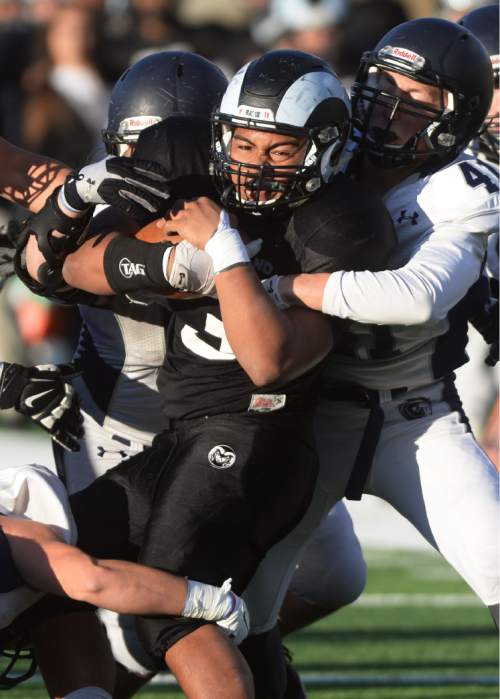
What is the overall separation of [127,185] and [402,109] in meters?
0.94

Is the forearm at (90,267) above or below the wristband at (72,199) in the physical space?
below

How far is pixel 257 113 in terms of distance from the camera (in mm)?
3848

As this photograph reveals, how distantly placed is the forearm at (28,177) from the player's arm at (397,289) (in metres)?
1.02

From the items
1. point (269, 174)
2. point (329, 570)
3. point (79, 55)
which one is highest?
point (269, 174)

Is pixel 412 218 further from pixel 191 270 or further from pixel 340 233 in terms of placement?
pixel 191 270

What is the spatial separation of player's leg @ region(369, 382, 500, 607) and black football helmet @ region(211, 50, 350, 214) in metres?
0.74

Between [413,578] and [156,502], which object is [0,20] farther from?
[156,502]

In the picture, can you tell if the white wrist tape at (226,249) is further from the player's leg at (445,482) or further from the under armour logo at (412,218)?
the player's leg at (445,482)

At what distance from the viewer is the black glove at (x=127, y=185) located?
12.1 feet

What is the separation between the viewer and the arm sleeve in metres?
3.67

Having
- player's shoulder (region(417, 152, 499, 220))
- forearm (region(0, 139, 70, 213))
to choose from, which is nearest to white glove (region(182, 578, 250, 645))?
player's shoulder (region(417, 152, 499, 220))

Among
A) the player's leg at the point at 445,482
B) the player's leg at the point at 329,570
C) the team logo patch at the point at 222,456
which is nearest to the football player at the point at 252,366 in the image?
the team logo patch at the point at 222,456

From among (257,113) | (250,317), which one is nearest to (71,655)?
(250,317)

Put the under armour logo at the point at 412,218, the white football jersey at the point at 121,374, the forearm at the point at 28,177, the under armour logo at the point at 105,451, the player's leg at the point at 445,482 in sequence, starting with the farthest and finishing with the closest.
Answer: the under armour logo at the point at 105,451
the white football jersey at the point at 121,374
the forearm at the point at 28,177
the under armour logo at the point at 412,218
the player's leg at the point at 445,482
